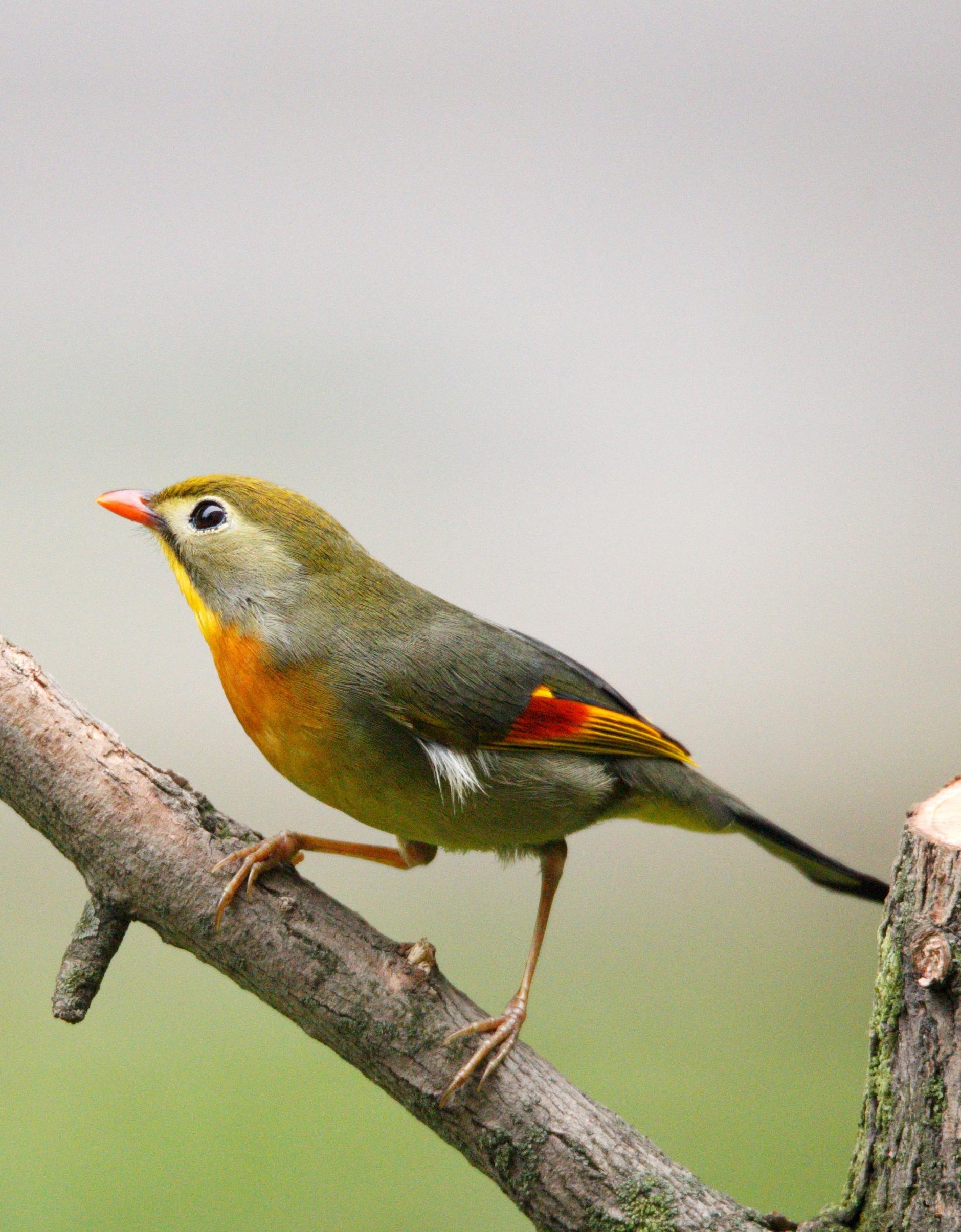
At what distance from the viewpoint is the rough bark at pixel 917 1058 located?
5.67 ft

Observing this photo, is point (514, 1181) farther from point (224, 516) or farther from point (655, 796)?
point (224, 516)

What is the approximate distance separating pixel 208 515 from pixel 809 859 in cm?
149

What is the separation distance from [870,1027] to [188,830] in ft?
4.22

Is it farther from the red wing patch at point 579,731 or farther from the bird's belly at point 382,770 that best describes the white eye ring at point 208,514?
the red wing patch at point 579,731

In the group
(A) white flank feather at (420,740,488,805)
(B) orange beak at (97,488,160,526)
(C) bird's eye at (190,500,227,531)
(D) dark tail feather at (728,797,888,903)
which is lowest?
(A) white flank feather at (420,740,488,805)

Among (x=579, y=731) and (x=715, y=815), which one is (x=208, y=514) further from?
(x=715, y=815)

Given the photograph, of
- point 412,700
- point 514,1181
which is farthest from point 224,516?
point 514,1181

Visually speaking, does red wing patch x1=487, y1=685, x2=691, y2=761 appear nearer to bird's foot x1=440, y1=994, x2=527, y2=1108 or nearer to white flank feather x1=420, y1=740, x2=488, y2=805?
white flank feather x1=420, y1=740, x2=488, y2=805

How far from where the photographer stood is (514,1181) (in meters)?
1.84

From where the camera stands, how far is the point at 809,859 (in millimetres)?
2340

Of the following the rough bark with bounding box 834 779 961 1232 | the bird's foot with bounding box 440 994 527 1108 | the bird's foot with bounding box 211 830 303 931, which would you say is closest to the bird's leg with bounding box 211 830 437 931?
the bird's foot with bounding box 211 830 303 931

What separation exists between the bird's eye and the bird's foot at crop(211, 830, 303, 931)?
626mm

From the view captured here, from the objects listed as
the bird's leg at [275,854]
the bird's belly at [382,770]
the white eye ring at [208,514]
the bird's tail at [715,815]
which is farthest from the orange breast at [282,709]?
the bird's tail at [715,815]

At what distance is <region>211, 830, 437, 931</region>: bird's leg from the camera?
1934mm
